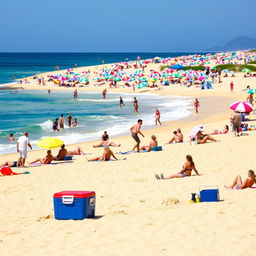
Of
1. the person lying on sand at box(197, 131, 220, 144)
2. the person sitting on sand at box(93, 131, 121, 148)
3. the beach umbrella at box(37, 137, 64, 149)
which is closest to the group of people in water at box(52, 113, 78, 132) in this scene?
the person sitting on sand at box(93, 131, 121, 148)

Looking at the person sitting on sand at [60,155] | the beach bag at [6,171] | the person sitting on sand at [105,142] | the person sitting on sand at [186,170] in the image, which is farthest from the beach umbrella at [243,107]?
the beach bag at [6,171]

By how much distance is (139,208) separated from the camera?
9.87 metres

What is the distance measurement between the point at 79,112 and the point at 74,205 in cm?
2891

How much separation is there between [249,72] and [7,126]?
98.4 feet

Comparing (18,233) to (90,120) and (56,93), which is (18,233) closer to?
(90,120)

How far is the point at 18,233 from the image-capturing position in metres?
8.46

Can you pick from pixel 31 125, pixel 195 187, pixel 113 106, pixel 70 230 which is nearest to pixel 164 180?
pixel 195 187

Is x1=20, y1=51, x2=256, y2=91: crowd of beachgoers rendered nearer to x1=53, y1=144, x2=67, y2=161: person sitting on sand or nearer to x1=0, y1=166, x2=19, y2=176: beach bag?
x1=53, y1=144, x2=67, y2=161: person sitting on sand

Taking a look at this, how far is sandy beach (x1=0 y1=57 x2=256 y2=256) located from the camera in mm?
7246

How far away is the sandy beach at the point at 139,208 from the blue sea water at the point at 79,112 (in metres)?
8.36

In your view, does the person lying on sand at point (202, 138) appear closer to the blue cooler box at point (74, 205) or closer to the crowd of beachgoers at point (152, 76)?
the blue cooler box at point (74, 205)

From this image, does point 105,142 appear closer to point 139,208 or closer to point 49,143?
point 49,143

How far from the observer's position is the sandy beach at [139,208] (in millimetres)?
7246

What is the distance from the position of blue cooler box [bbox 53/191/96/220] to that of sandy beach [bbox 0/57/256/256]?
16cm
